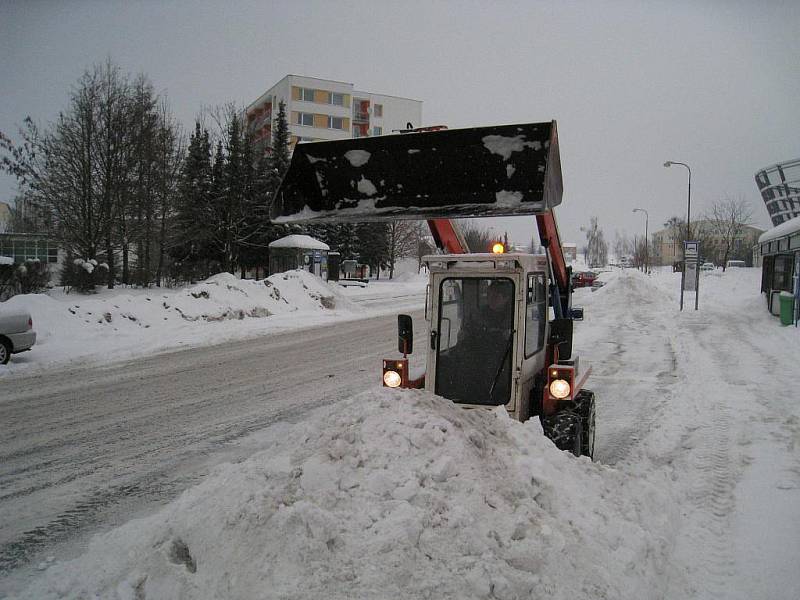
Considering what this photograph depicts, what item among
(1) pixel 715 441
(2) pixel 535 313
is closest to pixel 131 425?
(2) pixel 535 313

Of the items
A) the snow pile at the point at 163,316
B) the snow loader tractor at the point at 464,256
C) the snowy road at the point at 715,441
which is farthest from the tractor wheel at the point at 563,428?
the snow pile at the point at 163,316

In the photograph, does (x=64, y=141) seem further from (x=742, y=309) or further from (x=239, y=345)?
(x=742, y=309)

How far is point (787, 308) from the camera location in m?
17.5

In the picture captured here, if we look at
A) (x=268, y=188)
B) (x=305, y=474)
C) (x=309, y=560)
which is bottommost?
(x=309, y=560)

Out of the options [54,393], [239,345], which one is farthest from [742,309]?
[54,393]

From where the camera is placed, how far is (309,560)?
2879 millimetres

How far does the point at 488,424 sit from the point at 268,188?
113 feet

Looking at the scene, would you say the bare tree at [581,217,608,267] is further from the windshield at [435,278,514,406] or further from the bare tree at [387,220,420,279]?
the windshield at [435,278,514,406]

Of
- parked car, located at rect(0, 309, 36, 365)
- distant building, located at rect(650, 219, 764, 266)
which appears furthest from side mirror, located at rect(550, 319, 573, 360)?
distant building, located at rect(650, 219, 764, 266)

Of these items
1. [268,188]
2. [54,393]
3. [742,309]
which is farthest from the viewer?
[268,188]

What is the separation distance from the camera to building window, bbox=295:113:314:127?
210 feet

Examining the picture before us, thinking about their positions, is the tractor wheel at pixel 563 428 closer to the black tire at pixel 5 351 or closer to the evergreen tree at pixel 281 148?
the black tire at pixel 5 351

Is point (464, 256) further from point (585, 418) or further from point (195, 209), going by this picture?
point (195, 209)

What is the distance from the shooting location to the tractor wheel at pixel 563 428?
4770 millimetres
